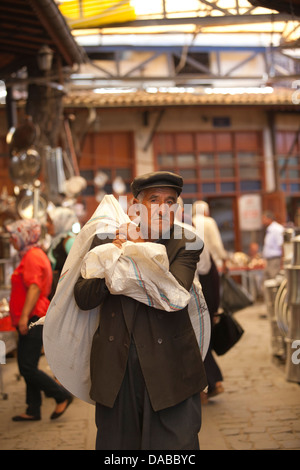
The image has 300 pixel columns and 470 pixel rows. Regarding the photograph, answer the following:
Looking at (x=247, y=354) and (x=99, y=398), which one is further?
(x=247, y=354)

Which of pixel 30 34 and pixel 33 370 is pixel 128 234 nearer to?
pixel 33 370

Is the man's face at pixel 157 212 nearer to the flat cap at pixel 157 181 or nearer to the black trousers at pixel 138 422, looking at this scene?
the flat cap at pixel 157 181

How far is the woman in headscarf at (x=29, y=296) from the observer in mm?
4602

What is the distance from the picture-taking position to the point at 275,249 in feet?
33.2

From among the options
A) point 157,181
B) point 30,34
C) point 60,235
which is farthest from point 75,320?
point 30,34

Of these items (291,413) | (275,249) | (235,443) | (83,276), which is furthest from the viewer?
(275,249)

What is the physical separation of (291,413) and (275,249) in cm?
557

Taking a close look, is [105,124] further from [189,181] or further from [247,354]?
[247,354]

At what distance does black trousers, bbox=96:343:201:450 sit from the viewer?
2473 millimetres

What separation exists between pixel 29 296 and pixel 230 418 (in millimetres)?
1921

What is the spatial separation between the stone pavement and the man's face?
215 centimetres

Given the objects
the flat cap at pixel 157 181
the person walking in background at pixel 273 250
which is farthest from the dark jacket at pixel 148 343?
the person walking in background at pixel 273 250

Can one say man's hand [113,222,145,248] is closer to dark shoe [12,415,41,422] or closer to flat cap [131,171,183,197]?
flat cap [131,171,183,197]

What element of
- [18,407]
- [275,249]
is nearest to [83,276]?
[18,407]
